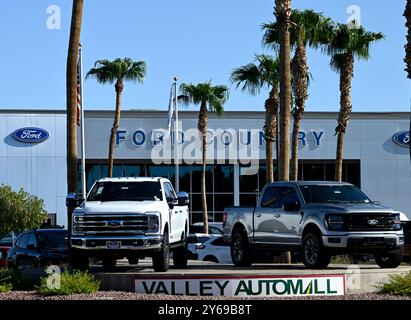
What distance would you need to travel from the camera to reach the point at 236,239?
21297mm

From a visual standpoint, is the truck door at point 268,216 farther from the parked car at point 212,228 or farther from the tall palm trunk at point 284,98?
the parked car at point 212,228

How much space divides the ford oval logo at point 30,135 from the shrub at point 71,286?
37.2 metres

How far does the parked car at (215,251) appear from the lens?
29.3 meters

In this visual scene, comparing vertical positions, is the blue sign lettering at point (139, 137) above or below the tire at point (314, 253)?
above

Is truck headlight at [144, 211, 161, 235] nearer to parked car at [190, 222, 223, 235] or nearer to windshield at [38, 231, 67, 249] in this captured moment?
windshield at [38, 231, 67, 249]

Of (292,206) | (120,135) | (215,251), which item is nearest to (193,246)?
(215,251)

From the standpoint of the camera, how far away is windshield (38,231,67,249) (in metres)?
24.6

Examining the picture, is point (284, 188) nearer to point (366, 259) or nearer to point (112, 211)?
point (112, 211)

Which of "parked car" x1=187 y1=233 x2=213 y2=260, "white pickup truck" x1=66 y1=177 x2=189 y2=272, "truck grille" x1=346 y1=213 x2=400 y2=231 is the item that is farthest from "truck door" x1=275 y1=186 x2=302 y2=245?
"parked car" x1=187 y1=233 x2=213 y2=260

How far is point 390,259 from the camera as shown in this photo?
19.4m

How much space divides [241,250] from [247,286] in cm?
454

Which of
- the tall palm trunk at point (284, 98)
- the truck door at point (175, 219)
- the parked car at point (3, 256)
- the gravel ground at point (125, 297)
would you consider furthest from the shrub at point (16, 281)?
the parked car at point (3, 256)

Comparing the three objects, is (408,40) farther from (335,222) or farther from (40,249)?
(40,249)
